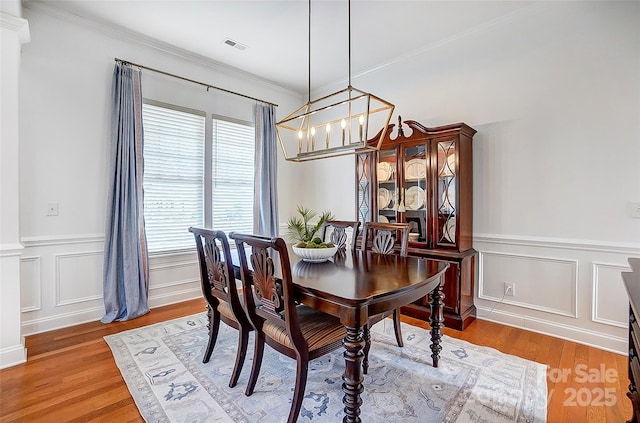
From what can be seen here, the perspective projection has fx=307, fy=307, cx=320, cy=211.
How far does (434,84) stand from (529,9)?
1000 mm

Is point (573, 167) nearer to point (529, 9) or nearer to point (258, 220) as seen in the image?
point (529, 9)

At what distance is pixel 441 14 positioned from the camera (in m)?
2.86

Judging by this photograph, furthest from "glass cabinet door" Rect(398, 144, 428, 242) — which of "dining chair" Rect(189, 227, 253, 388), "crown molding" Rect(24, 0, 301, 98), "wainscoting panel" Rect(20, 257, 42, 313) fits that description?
"wainscoting panel" Rect(20, 257, 42, 313)

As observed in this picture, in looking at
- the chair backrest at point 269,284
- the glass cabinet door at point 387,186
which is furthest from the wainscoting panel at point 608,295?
the chair backrest at point 269,284

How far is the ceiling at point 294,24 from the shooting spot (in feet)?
8.96

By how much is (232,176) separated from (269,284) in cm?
276

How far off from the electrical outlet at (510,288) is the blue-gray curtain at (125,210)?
367 cm

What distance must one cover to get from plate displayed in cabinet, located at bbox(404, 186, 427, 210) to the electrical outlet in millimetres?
1111

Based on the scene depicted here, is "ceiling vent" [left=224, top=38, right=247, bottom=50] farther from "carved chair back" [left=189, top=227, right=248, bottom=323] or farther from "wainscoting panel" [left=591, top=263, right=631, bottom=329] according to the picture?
"wainscoting panel" [left=591, top=263, right=631, bottom=329]

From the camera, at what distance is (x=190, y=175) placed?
373 cm

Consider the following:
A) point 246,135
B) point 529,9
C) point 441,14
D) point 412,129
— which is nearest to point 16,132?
point 246,135

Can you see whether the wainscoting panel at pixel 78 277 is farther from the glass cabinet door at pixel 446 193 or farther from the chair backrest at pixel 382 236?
the glass cabinet door at pixel 446 193

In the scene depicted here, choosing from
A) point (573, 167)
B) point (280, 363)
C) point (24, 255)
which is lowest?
point (280, 363)

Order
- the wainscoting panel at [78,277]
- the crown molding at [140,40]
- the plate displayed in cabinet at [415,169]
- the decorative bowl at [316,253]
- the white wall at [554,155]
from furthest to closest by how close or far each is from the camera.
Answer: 1. the plate displayed in cabinet at [415,169]
2. the wainscoting panel at [78,277]
3. the crown molding at [140,40]
4. the white wall at [554,155]
5. the decorative bowl at [316,253]
